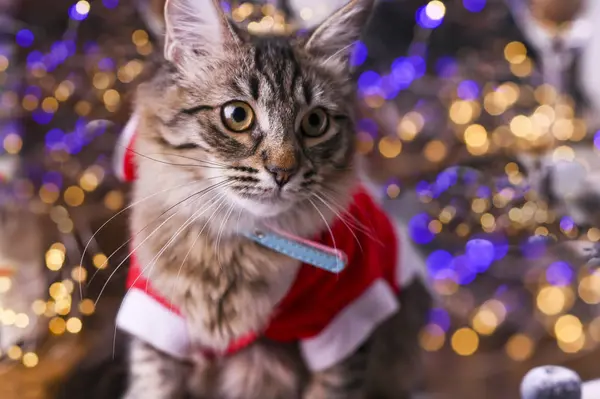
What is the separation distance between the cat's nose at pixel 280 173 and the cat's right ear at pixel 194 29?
18cm

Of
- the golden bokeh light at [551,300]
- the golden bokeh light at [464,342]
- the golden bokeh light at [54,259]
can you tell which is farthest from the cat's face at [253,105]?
the golden bokeh light at [551,300]

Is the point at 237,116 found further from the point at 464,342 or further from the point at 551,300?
the point at 551,300

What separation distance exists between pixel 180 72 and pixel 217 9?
95mm

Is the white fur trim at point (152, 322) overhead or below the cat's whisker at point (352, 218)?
below

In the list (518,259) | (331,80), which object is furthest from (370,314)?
(518,259)

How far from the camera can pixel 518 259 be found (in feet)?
3.62

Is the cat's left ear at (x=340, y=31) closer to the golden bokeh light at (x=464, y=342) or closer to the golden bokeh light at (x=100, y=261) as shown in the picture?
the golden bokeh light at (x=100, y=261)

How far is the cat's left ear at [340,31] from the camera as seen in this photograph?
0.72m

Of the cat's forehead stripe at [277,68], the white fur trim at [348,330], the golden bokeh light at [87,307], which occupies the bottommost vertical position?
the white fur trim at [348,330]

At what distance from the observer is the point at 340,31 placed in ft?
2.41

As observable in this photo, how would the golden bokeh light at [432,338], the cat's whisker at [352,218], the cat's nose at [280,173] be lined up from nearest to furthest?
the cat's nose at [280,173]
the cat's whisker at [352,218]
the golden bokeh light at [432,338]

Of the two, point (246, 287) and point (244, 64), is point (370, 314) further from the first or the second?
point (244, 64)

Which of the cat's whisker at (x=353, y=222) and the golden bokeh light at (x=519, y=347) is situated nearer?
the cat's whisker at (x=353, y=222)

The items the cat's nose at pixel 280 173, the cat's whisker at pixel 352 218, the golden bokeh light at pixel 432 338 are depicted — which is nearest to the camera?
the cat's nose at pixel 280 173
